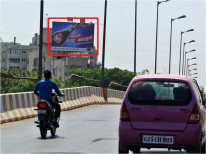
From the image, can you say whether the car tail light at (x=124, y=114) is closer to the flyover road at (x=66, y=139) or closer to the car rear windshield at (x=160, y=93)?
the car rear windshield at (x=160, y=93)

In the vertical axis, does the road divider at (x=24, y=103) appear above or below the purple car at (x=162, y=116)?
below

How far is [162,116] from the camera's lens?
1155cm

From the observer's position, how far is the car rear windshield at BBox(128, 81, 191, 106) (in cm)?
1162

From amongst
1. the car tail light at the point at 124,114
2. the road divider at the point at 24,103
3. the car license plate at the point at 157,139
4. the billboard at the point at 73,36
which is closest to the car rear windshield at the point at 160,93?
the car tail light at the point at 124,114

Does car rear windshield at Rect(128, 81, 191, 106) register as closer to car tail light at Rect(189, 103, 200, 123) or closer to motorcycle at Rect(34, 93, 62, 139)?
car tail light at Rect(189, 103, 200, 123)

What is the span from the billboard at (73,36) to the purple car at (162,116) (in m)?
89.7

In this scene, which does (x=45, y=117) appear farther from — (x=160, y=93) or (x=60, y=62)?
(x=60, y=62)

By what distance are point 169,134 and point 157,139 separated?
224mm

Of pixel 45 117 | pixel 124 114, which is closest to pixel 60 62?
pixel 45 117

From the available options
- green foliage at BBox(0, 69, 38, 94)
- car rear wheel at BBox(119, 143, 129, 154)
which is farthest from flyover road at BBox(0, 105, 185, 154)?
green foliage at BBox(0, 69, 38, 94)

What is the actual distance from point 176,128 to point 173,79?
0.89 metres

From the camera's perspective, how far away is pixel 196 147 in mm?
11500

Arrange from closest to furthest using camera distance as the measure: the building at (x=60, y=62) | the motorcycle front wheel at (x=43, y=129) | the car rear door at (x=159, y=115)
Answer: the car rear door at (x=159, y=115) → the motorcycle front wheel at (x=43, y=129) → the building at (x=60, y=62)

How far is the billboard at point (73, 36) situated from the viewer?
102312 mm
